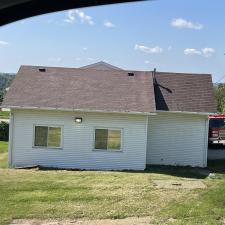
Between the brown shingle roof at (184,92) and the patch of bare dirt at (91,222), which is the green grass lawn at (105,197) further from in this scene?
the brown shingle roof at (184,92)

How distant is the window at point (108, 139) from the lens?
78.9 feet

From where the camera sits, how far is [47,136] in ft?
79.4

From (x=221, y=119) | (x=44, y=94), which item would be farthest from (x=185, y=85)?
(x=221, y=119)

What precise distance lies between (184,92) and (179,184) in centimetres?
909

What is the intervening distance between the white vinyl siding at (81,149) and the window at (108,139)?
0.22 m

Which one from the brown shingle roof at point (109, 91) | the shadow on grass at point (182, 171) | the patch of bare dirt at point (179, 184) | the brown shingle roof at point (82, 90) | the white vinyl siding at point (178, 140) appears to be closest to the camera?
the patch of bare dirt at point (179, 184)

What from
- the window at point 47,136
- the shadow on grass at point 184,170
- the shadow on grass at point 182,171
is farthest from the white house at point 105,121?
the shadow on grass at point 182,171

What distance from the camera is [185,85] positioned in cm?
2777

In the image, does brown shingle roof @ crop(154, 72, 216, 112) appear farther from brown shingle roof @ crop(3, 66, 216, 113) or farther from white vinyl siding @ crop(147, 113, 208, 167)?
white vinyl siding @ crop(147, 113, 208, 167)

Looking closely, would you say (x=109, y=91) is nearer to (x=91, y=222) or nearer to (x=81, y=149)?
(x=81, y=149)

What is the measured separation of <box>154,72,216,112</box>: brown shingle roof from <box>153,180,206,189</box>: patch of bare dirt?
248 inches

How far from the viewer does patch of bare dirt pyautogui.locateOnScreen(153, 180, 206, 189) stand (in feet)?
59.7

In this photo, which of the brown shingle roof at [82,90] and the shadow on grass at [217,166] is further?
the brown shingle roof at [82,90]

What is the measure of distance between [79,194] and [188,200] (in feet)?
10.8
